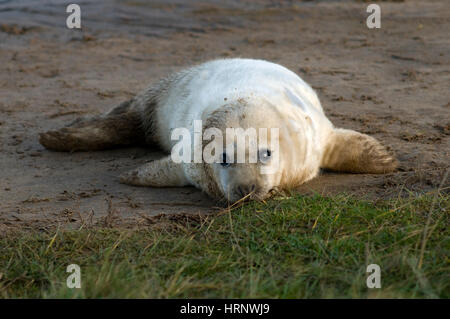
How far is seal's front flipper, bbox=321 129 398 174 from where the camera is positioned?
4.96 m

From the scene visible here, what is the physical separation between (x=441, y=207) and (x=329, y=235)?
74cm

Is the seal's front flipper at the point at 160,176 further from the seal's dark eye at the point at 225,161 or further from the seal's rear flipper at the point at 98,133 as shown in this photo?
the seal's rear flipper at the point at 98,133

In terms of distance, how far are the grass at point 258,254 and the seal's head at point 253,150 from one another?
0.15 metres

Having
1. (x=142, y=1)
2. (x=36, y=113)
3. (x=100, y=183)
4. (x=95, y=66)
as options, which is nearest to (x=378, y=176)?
(x=100, y=183)

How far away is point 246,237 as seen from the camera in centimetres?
361

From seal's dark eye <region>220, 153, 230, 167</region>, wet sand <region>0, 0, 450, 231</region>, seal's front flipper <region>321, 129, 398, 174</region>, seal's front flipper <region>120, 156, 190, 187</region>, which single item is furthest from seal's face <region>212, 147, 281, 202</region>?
seal's front flipper <region>321, 129, 398, 174</region>

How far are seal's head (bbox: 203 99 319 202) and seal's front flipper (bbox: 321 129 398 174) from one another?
1.55 feet

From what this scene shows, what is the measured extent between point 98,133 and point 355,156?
7.57 feet

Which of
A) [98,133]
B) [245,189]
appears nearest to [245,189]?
[245,189]

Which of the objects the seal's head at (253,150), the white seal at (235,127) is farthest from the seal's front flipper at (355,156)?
the seal's head at (253,150)

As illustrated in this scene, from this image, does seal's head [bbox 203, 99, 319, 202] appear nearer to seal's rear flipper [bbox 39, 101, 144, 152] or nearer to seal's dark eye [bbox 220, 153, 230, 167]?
seal's dark eye [bbox 220, 153, 230, 167]

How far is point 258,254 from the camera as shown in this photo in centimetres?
336

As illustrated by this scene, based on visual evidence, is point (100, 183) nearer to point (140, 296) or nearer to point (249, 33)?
point (140, 296)

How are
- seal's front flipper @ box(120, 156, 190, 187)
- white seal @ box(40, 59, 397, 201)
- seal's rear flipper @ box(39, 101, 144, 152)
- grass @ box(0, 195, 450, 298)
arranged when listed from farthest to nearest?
seal's rear flipper @ box(39, 101, 144, 152) < seal's front flipper @ box(120, 156, 190, 187) < white seal @ box(40, 59, 397, 201) < grass @ box(0, 195, 450, 298)
